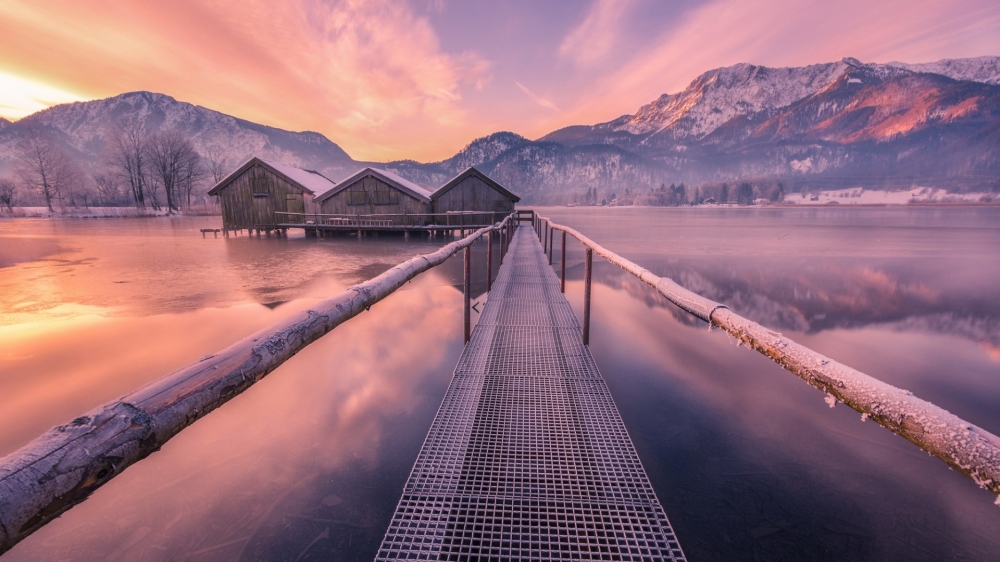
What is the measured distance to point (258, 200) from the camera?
29562 mm

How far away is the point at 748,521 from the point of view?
330 centimetres

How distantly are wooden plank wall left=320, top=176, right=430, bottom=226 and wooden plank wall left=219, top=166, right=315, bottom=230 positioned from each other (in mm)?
3091

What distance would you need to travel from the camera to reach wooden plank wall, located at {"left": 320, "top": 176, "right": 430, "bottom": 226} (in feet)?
93.2

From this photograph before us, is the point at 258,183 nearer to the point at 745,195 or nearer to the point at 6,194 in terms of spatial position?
the point at 6,194

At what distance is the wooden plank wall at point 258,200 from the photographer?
29281 millimetres

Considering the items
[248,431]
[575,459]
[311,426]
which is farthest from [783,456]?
[248,431]

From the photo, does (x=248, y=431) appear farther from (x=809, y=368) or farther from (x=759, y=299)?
(x=759, y=299)

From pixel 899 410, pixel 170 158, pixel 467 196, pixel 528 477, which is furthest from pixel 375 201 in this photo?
pixel 170 158

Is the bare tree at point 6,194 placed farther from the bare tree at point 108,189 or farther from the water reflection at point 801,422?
the water reflection at point 801,422

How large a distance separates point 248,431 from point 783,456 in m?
6.23

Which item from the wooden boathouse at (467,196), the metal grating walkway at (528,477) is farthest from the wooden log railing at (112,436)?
the wooden boathouse at (467,196)

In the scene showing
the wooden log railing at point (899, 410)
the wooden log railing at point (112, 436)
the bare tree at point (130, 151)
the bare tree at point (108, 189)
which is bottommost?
the wooden log railing at point (899, 410)

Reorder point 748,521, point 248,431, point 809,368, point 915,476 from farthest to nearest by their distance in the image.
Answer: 1. point 248,431
2. point 915,476
3. point 748,521
4. point 809,368

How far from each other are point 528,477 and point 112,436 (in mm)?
2715
